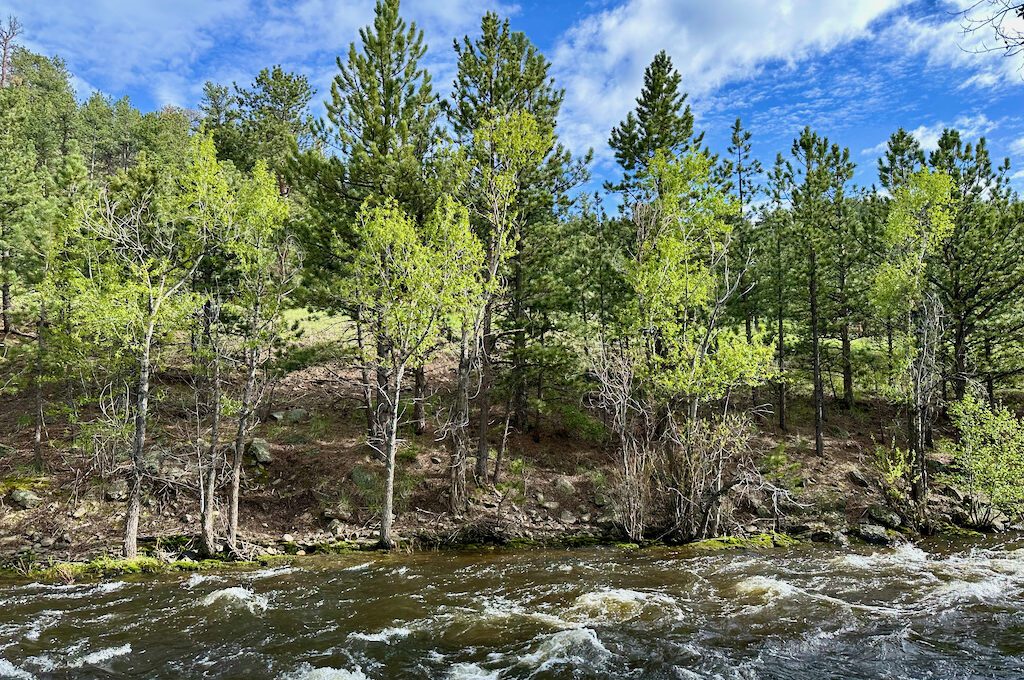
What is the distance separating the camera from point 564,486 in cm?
2019

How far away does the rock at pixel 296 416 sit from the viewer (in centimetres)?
2394

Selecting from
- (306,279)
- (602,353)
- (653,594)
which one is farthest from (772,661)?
(306,279)

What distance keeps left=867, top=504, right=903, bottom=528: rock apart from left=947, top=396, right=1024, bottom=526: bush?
241 cm

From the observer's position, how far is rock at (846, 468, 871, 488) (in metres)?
21.8

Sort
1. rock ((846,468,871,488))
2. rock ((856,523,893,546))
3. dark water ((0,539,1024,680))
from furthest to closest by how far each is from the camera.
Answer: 1. rock ((846,468,871,488))
2. rock ((856,523,893,546))
3. dark water ((0,539,1024,680))

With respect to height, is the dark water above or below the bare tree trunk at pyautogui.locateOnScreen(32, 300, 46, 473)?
below

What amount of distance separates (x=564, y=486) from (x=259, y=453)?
10914 millimetres

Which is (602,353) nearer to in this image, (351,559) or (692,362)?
(692,362)

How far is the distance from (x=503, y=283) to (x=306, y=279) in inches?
A: 275

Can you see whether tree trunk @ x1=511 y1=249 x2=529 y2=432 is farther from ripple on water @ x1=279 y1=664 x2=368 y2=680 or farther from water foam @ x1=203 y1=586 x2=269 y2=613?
ripple on water @ x1=279 y1=664 x2=368 y2=680

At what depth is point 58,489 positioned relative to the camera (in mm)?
18141

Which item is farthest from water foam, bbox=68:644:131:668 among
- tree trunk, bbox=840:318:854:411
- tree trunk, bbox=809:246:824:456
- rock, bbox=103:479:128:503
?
tree trunk, bbox=840:318:854:411

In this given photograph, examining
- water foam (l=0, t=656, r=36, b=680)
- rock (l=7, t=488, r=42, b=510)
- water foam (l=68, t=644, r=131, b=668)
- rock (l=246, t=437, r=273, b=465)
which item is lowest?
water foam (l=68, t=644, r=131, b=668)

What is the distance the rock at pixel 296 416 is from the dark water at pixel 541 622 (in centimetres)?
1049
